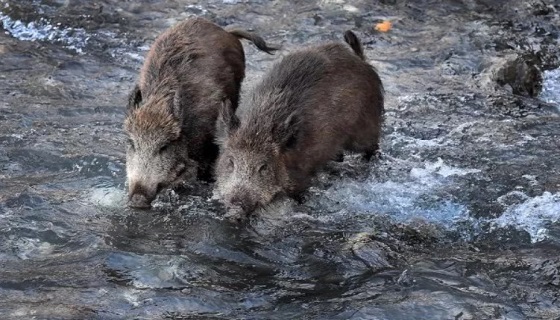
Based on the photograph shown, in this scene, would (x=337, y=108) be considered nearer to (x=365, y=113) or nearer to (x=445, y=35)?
(x=365, y=113)

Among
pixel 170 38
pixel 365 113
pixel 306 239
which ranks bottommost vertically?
pixel 306 239

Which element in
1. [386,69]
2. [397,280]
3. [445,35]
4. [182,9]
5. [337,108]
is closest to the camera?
[397,280]

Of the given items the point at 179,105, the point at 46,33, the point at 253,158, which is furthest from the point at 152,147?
the point at 46,33

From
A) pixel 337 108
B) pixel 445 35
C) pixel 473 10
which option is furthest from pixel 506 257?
pixel 473 10

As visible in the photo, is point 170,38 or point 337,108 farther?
point 170,38

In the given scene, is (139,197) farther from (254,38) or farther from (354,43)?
(354,43)

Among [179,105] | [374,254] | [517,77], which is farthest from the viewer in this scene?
[517,77]

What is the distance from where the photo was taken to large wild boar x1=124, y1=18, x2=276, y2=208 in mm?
7152

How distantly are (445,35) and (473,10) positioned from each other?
976 mm

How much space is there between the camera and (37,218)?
23.0ft

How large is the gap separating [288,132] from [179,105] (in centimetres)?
98

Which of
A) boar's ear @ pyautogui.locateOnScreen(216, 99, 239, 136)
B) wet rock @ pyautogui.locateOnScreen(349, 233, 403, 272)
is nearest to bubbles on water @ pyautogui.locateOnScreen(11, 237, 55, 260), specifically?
boar's ear @ pyautogui.locateOnScreen(216, 99, 239, 136)

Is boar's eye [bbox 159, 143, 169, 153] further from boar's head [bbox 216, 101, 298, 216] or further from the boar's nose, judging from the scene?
the boar's nose

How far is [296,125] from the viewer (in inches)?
285
